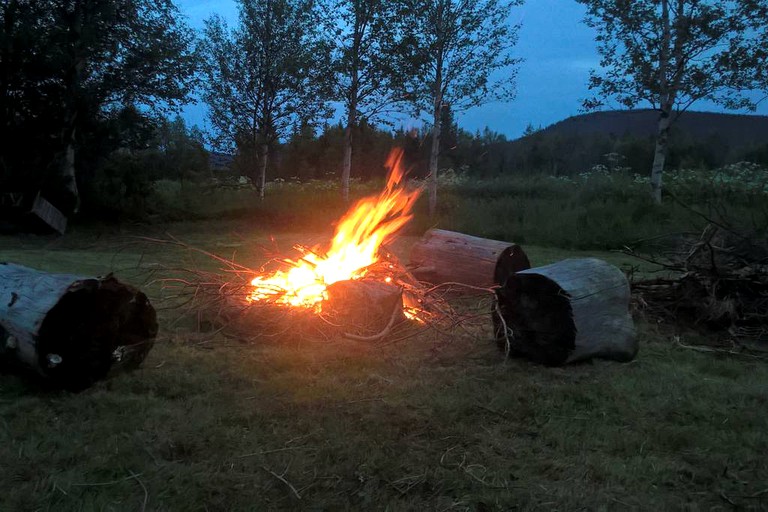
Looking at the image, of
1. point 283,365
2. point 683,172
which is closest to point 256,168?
point 283,365

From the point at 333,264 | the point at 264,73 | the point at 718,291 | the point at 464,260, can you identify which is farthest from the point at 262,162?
the point at 718,291

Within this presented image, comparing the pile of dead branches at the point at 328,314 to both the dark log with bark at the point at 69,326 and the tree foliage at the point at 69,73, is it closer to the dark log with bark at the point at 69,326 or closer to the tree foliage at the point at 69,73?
the dark log with bark at the point at 69,326

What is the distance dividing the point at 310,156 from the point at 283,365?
37.3 metres

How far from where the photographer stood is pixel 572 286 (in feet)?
14.2

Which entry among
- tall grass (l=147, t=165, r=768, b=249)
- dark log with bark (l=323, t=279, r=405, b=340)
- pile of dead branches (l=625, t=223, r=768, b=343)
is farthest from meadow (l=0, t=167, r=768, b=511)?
tall grass (l=147, t=165, r=768, b=249)

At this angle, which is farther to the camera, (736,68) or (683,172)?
(683,172)

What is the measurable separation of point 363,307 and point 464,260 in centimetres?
225

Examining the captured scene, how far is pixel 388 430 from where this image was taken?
3.03 m

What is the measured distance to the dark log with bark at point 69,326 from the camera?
331cm

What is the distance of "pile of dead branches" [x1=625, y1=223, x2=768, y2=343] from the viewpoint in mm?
5613

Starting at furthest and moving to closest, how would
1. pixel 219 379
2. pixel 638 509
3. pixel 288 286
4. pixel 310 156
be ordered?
pixel 310 156
pixel 288 286
pixel 219 379
pixel 638 509

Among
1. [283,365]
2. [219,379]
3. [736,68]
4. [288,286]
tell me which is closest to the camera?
[219,379]

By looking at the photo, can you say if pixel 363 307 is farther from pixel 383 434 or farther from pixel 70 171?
pixel 70 171

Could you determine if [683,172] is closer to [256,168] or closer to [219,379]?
[256,168]
